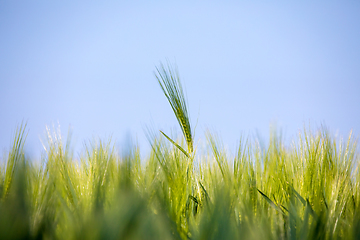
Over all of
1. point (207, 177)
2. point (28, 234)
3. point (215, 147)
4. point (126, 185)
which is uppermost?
point (215, 147)

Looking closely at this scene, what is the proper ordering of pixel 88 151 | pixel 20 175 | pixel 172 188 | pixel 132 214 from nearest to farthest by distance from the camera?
1. pixel 132 214
2. pixel 20 175
3. pixel 172 188
4. pixel 88 151

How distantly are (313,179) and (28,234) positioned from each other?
39.5 inches

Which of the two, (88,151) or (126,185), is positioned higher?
(88,151)

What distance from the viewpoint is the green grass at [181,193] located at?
1.80 feet

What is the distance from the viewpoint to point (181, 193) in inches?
39.9

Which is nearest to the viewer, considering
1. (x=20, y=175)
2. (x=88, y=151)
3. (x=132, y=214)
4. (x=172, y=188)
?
(x=132, y=214)

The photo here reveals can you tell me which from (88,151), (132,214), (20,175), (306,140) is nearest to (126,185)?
(132,214)

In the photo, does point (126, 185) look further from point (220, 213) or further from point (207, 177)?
point (207, 177)

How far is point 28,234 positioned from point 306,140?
1.16 metres

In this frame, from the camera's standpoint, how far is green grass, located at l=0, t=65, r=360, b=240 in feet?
1.80

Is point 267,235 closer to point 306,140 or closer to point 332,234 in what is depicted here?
point 332,234

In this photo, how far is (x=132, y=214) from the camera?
532 mm

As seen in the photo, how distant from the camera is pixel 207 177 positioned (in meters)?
1.31

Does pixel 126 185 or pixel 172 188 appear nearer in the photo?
pixel 126 185
